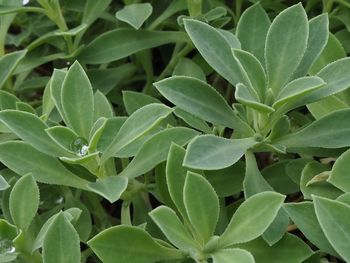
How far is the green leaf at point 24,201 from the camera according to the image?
0.92 meters

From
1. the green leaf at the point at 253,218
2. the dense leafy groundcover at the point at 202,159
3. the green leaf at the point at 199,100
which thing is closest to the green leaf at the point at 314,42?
the dense leafy groundcover at the point at 202,159

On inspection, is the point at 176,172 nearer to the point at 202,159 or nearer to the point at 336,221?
the point at 202,159

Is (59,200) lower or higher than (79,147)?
lower

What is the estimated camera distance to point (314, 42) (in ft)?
3.14

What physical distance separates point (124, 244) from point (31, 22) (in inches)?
→ 28.2

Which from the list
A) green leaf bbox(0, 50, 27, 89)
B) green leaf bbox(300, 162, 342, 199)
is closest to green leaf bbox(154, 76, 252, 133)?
green leaf bbox(300, 162, 342, 199)

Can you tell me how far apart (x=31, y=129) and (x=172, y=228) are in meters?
0.25

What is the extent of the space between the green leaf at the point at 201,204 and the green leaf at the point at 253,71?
0.52ft

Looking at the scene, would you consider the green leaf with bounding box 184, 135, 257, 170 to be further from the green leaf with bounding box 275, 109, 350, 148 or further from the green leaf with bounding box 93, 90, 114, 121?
the green leaf with bounding box 93, 90, 114, 121

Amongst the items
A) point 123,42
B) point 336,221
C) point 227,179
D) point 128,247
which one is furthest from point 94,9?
point 336,221

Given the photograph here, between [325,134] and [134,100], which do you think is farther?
[134,100]

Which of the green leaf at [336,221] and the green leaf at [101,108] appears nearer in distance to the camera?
the green leaf at [336,221]

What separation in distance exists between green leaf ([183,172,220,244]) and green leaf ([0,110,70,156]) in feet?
0.66

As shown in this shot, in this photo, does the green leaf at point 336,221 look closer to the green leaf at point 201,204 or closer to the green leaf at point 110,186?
the green leaf at point 201,204
